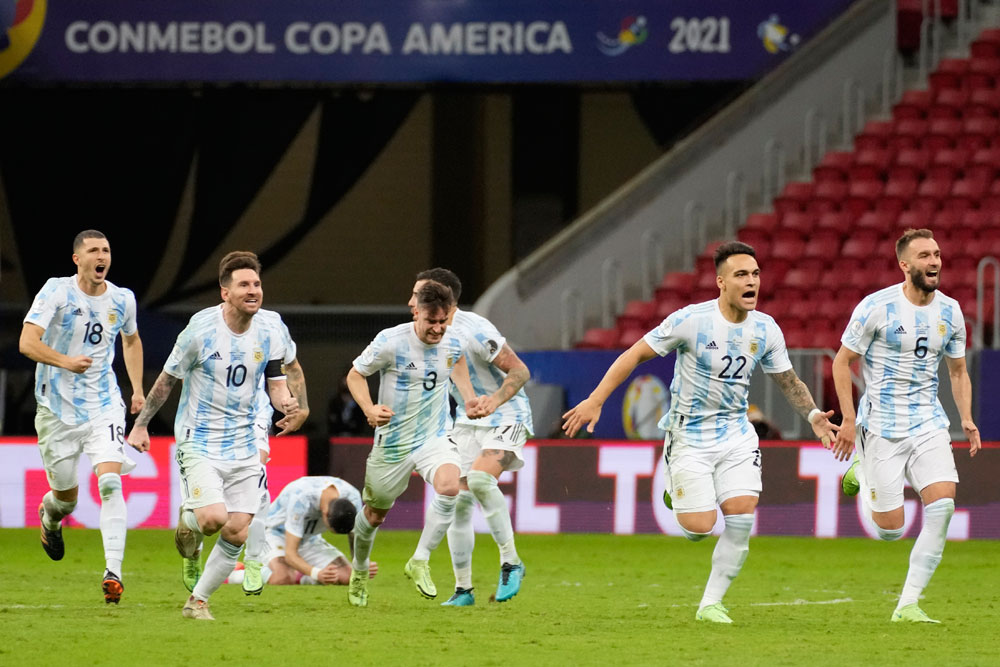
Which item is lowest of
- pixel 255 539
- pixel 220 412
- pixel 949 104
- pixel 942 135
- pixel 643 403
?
pixel 255 539

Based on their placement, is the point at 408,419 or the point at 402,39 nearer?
the point at 408,419

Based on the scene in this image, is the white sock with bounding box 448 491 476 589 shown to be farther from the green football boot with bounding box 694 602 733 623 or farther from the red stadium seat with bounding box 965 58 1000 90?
the red stadium seat with bounding box 965 58 1000 90

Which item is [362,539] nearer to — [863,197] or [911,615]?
[911,615]

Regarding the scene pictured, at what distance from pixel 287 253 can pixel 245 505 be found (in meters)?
16.2

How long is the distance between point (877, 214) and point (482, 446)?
10580 mm

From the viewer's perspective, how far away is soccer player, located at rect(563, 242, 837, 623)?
894 centimetres

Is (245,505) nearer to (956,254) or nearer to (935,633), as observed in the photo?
Result: (935,633)

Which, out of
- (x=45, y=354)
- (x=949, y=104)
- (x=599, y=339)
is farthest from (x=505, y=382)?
(x=949, y=104)

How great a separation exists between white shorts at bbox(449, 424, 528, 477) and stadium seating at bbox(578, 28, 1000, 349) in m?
8.51

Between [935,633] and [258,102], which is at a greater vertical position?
[258,102]

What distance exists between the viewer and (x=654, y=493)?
50.7ft

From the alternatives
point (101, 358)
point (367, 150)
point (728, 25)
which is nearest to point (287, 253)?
point (367, 150)

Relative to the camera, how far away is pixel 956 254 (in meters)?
18.8

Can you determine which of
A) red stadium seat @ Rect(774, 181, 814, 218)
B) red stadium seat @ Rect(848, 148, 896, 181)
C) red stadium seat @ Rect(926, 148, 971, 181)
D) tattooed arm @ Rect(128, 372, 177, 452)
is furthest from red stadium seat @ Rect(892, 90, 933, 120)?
tattooed arm @ Rect(128, 372, 177, 452)
